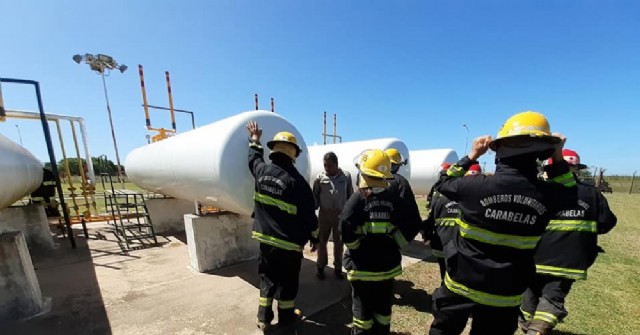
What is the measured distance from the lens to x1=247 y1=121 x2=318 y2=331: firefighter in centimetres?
317

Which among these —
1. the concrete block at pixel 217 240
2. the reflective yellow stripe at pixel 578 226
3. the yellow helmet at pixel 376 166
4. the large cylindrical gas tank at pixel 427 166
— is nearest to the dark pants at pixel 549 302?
the reflective yellow stripe at pixel 578 226

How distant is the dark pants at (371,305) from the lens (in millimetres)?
2729

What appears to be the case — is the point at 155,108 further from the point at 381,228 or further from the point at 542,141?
the point at 542,141

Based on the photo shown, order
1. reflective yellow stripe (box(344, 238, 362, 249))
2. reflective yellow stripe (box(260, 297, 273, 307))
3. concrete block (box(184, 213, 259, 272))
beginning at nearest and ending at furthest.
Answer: reflective yellow stripe (box(344, 238, 362, 249))
reflective yellow stripe (box(260, 297, 273, 307))
concrete block (box(184, 213, 259, 272))

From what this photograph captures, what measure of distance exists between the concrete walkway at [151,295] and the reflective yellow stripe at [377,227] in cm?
148

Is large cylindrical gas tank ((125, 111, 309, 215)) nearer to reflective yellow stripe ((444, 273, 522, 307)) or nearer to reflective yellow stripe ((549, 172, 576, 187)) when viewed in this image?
reflective yellow stripe ((444, 273, 522, 307))

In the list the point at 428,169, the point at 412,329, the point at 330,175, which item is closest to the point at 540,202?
the point at 412,329

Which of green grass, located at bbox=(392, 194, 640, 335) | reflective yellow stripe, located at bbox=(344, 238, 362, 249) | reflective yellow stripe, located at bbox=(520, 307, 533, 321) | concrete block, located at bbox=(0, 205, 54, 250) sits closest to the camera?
reflective yellow stripe, located at bbox=(344, 238, 362, 249)

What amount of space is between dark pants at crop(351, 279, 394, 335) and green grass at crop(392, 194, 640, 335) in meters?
0.71

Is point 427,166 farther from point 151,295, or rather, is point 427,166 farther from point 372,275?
point 151,295

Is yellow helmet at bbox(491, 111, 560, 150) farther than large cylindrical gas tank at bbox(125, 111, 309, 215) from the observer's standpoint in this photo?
No

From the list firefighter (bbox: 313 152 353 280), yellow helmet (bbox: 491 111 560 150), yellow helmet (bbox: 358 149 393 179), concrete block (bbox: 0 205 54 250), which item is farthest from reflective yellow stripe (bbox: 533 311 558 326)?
concrete block (bbox: 0 205 54 250)

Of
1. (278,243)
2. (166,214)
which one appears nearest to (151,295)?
(278,243)

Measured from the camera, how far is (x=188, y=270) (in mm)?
4977
